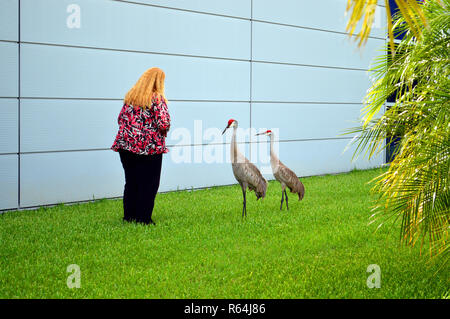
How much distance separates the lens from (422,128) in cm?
463

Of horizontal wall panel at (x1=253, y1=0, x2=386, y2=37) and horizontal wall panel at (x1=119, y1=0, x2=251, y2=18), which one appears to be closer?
horizontal wall panel at (x1=119, y1=0, x2=251, y2=18)

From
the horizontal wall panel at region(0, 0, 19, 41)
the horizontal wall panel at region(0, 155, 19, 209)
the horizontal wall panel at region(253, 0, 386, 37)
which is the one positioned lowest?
the horizontal wall panel at region(0, 155, 19, 209)

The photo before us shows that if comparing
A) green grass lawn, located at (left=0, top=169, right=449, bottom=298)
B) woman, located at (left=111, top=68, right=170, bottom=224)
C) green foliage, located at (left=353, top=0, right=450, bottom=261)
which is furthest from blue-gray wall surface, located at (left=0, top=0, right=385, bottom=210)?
green foliage, located at (left=353, top=0, right=450, bottom=261)

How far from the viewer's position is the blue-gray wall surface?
8.13 metres

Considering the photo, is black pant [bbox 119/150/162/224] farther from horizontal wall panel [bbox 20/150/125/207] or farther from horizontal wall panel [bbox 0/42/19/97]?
horizontal wall panel [bbox 0/42/19/97]

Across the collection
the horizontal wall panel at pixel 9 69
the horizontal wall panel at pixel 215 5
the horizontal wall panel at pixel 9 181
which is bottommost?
the horizontal wall panel at pixel 9 181

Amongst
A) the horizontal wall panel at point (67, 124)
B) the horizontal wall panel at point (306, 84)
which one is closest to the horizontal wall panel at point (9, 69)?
the horizontal wall panel at point (67, 124)

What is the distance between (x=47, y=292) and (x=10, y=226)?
2826 mm

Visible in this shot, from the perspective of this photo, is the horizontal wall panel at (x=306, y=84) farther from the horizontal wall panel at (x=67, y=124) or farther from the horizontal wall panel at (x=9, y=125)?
the horizontal wall panel at (x=9, y=125)

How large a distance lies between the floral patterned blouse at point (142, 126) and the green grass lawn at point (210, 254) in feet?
3.51

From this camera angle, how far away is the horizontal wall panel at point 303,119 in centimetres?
1158

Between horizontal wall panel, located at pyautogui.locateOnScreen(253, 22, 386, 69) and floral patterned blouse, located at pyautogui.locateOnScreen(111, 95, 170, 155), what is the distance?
4996 millimetres

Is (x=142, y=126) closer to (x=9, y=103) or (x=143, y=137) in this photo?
(x=143, y=137)

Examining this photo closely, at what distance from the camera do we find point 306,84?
40.8 ft
